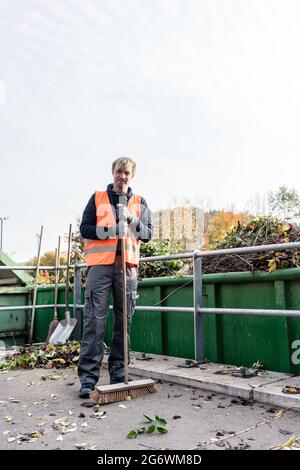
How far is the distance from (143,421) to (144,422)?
0.02m

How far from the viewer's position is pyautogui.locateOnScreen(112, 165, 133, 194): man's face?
3660 mm

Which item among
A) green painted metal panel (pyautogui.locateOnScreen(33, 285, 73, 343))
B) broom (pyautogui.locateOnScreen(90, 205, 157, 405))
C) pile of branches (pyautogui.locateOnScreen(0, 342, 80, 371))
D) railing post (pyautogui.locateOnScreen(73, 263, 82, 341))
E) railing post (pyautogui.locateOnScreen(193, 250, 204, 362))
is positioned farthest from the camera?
green painted metal panel (pyautogui.locateOnScreen(33, 285, 73, 343))

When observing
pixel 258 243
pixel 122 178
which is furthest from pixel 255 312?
pixel 122 178

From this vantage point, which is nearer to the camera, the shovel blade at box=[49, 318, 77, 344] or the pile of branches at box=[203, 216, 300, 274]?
the pile of branches at box=[203, 216, 300, 274]

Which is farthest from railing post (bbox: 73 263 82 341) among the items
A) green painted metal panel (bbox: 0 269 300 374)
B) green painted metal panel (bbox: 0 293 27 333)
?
green painted metal panel (bbox: 0 293 27 333)

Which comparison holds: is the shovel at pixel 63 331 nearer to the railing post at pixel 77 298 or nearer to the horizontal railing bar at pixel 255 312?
the railing post at pixel 77 298

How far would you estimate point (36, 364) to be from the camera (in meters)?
4.87

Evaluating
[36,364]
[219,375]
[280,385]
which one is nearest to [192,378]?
[219,375]

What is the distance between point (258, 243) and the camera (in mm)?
4297

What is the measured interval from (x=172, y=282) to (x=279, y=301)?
128cm

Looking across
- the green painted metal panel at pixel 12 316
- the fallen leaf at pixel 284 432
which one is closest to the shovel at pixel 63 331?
the green painted metal panel at pixel 12 316

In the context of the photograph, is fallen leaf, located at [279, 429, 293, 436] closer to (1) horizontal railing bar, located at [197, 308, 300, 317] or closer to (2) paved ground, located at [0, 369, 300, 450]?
(2) paved ground, located at [0, 369, 300, 450]

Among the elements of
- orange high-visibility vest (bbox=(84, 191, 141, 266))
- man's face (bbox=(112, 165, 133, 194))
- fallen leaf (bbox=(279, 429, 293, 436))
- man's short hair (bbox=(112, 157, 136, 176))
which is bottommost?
fallen leaf (bbox=(279, 429, 293, 436))

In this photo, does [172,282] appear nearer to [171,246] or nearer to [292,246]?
[292,246]
